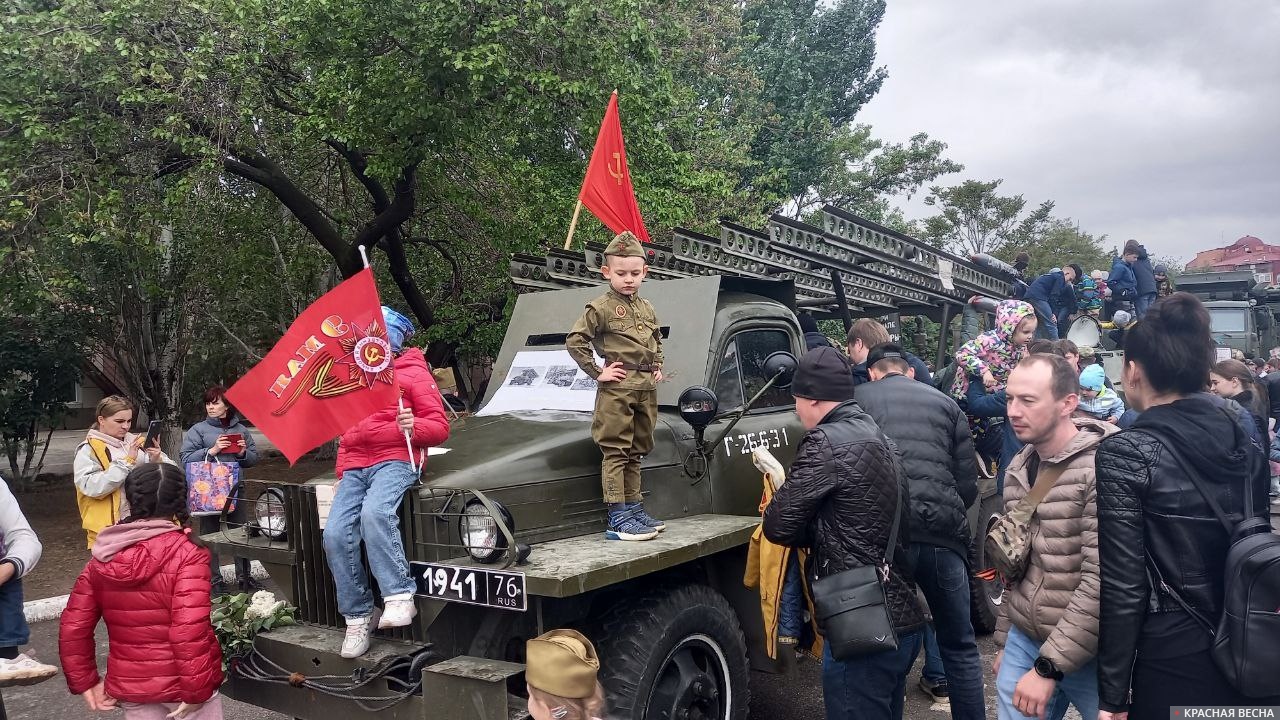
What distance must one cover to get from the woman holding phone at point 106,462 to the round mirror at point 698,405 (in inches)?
146

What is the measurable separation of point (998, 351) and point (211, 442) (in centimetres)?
586

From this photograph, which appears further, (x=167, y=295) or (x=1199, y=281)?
(x=1199, y=281)

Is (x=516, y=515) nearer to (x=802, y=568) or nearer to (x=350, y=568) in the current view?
(x=350, y=568)

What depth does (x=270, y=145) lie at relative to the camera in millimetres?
10883

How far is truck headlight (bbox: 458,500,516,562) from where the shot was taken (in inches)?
131

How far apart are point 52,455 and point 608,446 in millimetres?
19935

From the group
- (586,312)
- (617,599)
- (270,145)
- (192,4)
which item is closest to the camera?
(617,599)

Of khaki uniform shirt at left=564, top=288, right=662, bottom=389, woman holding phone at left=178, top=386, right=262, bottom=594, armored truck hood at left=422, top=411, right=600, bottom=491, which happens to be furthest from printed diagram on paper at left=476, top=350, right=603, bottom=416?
woman holding phone at left=178, top=386, right=262, bottom=594

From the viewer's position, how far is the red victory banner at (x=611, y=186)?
6.60 metres

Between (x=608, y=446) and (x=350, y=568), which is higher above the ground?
(x=608, y=446)

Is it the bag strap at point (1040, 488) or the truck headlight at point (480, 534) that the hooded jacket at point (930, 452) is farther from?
the truck headlight at point (480, 534)

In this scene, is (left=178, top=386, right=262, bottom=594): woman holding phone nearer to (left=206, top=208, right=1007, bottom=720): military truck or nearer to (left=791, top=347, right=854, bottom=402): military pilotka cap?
(left=206, top=208, right=1007, bottom=720): military truck

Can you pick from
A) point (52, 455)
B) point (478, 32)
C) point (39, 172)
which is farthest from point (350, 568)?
point (52, 455)

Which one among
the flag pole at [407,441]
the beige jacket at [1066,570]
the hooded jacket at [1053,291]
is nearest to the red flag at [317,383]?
the flag pole at [407,441]
